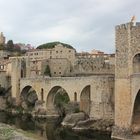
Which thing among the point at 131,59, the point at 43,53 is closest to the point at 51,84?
the point at 131,59

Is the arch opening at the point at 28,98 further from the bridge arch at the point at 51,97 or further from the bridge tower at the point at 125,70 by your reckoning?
the bridge tower at the point at 125,70

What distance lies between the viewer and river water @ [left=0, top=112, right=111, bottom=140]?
33.4 metres

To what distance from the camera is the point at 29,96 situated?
56.1m

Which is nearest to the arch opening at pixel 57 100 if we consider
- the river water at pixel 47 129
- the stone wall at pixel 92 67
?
the river water at pixel 47 129

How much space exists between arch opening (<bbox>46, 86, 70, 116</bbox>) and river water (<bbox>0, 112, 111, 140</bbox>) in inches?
110

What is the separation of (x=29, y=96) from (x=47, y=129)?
17.5 meters

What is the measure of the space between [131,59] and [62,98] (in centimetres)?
2328

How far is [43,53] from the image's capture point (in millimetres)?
75125

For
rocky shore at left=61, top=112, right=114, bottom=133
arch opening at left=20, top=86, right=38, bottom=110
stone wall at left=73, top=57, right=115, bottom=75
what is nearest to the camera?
rocky shore at left=61, top=112, right=114, bottom=133

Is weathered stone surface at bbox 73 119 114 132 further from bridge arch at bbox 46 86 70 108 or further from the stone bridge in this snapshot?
bridge arch at bbox 46 86 70 108

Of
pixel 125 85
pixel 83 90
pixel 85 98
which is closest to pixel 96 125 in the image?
pixel 83 90

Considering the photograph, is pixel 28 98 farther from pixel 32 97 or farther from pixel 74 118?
pixel 74 118

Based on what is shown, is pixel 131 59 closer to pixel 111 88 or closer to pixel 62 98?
pixel 111 88

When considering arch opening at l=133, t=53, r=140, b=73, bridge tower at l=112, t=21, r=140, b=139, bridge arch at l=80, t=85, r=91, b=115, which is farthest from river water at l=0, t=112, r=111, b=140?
arch opening at l=133, t=53, r=140, b=73
